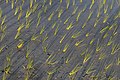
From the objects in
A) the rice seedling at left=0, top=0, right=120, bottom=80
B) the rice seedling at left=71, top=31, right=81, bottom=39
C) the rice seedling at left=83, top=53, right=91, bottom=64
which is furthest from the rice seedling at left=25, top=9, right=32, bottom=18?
the rice seedling at left=83, top=53, right=91, bottom=64

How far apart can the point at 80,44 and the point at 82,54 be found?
236mm

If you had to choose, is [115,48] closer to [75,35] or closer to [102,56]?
[102,56]

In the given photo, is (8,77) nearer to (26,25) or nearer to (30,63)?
(30,63)

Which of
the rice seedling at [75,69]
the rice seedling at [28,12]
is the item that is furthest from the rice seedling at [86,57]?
the rice seedling at [28,12]

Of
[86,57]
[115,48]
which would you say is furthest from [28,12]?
[115,48]

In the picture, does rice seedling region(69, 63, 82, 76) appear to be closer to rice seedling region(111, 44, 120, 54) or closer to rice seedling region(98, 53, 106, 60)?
rice seedling region(98, 53, 106, 60)

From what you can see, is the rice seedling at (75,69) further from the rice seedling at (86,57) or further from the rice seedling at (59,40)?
the rice seedling at (86,57)

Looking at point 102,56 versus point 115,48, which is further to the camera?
point 115,48

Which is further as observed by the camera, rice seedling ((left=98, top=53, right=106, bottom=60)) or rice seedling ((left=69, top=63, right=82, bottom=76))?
rice seedling ((left=98, top=53, right=106, bottom=60))

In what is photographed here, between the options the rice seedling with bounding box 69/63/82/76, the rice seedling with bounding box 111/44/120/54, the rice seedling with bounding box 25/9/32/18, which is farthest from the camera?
the rice seedling with bounding box 25/9/32/18

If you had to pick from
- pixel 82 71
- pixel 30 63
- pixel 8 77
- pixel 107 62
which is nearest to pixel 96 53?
pixel 107 62

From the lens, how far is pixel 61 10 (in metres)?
4.28

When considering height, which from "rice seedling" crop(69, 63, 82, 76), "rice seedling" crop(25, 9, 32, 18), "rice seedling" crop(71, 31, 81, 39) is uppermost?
"rice seedling" crop(25, 9, 32, 18)

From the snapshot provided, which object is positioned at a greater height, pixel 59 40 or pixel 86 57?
pixel 59 40
